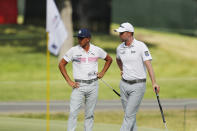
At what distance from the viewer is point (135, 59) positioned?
10953 mm

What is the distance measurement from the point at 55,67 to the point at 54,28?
16.1m

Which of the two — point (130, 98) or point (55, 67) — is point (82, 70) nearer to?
point (130, 98)

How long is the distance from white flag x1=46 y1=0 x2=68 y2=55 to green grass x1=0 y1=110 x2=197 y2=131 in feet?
6.22

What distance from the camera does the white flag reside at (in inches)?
521

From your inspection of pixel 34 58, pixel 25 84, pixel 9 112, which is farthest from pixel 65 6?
pixel 9 112

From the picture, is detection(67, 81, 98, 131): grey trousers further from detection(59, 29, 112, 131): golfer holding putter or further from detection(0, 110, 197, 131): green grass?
detection(0, 110, 197, 131): green grass

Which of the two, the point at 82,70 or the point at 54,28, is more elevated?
the point at 54,28

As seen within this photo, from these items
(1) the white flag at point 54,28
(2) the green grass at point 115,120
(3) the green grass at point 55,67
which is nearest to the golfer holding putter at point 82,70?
(1) the white flag at point 54,28

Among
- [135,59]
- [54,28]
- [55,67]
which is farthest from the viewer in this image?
[55,67]

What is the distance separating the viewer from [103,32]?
140 ft

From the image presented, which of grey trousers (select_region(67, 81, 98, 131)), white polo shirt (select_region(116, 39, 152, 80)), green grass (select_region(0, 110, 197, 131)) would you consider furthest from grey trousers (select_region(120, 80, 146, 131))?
green grass (select_region(0, 110, 197, 131))

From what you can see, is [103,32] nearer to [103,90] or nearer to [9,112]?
[103,90]

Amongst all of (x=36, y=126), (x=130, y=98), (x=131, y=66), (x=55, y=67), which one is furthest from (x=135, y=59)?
(x=55, y=67)

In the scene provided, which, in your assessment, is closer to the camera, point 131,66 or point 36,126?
point 131,66
